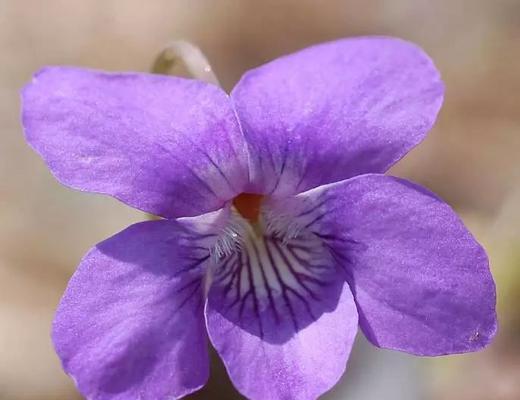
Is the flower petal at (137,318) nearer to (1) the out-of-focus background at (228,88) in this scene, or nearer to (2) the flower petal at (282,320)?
(2) the flower petal at (282,320)

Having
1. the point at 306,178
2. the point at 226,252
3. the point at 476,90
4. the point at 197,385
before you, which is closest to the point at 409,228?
the point at 306,178

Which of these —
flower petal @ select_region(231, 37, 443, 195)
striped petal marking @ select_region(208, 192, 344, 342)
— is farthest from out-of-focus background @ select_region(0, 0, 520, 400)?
flower petal @ select_region(231, 37, 443, 195)

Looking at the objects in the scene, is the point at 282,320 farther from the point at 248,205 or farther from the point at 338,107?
the point at 338,107

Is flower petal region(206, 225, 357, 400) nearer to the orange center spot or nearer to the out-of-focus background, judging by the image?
the orange center spot

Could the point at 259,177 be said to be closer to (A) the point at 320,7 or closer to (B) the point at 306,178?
(B) the point at 306,178

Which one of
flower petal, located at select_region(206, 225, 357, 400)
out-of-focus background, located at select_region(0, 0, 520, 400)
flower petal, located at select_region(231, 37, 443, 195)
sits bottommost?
out-of-focus background, located at select_region(0, 0, 520, 400)

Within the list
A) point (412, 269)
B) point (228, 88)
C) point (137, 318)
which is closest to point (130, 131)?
point (137, 318)

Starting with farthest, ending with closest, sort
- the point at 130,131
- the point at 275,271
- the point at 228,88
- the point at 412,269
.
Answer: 1. the point at 228,88
2. the point at 275,271
3. the point at 412,269
4. the point at 130,131
